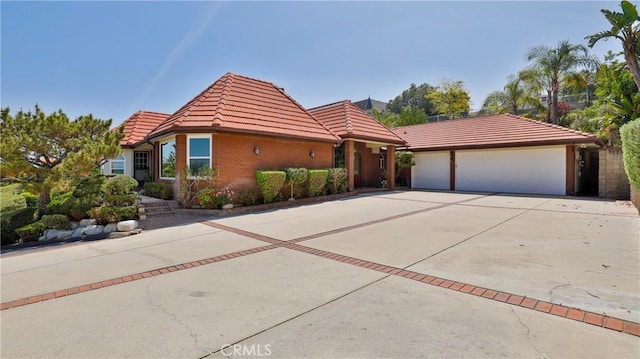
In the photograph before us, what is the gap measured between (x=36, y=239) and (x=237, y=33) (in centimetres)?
1115

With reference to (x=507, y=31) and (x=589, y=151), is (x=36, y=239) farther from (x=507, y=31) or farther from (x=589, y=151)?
(x=589, y=151)

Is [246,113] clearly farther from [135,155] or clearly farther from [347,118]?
[135,155]

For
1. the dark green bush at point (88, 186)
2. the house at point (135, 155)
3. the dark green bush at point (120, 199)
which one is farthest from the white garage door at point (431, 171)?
the dark green bush at point (88, 186)

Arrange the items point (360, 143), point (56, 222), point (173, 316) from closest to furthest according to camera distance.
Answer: point (173, 316)
point (56, 222)
point (360, 143)

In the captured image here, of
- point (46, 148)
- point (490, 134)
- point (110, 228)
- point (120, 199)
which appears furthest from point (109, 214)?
point (490, 134)

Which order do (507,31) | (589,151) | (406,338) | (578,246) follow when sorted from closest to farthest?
(406,338) < (578,246) < (507,31) < (589,151)

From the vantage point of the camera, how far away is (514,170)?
18.4 m

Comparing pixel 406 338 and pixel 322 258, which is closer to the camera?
pixel 406 338

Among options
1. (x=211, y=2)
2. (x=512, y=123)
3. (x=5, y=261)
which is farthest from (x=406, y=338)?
(x=512, y=123)

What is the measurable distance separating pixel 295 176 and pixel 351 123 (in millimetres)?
6658

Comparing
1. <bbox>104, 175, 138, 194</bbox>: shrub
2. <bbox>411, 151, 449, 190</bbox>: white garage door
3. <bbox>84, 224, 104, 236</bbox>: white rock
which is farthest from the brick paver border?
<bbox>411, 151, 449, 190</bbox>: white garage door

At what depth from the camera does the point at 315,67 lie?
20.7 meters

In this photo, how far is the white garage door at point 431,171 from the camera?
21.4 meters

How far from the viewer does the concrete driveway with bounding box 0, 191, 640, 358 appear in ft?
9.55
